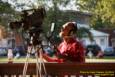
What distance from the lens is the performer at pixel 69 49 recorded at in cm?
584

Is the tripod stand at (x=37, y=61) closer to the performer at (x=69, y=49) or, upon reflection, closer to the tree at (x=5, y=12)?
the performer at (x=69, y=49)

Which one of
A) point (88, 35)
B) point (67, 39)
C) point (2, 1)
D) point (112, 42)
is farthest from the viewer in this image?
point (112, 42)

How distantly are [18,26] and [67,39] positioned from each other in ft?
2.50

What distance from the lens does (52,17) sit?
4959 centimetres

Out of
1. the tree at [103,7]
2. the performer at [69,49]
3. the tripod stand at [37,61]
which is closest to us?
the tripod stand at [37,61]

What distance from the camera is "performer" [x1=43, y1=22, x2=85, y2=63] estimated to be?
19.2ft

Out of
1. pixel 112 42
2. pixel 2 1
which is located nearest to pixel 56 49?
pixel 2 1

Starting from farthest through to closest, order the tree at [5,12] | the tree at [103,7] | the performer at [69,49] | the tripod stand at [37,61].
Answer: the tree at [5,12]
the tree at [103,7]
the performer at [69,49]
the tripod stand at [37,61]

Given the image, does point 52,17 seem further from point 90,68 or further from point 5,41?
point 90,68

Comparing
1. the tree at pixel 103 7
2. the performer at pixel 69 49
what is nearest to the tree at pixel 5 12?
the tree at pixel 103 7

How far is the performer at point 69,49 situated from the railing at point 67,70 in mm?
183

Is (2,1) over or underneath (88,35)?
over

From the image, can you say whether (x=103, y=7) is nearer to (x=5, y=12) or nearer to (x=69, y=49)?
(x=5, y=12)

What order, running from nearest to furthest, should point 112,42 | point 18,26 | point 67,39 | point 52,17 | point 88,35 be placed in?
point 18,26, point 67,39, point 52,17, point 88,35, point 112,42
